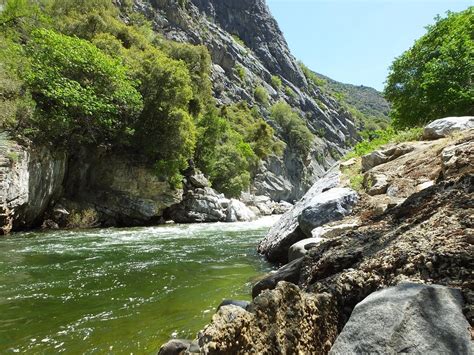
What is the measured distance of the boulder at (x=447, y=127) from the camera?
850 cm

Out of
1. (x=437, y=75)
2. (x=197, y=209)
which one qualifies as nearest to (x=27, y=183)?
(x=197, y=209)

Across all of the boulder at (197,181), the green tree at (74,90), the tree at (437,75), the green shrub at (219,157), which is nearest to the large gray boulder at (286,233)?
the tree at (437,75)

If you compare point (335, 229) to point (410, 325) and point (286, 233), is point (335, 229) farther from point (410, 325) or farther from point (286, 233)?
point (410, 325)

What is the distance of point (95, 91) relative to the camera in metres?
21.6

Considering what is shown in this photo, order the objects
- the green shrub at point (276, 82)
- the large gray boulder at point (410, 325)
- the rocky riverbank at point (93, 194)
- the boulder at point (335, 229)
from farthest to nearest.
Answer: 1. the green shrub at point (276, 82)
2. the rocky riverbank at point (93, 194)
3. the boulder at point (335, 229)
4. the large gray boulder at point (410, 325)

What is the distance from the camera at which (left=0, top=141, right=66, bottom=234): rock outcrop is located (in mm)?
14016

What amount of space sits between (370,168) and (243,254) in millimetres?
4497

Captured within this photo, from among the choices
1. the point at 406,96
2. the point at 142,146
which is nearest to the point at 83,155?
the point at 142,146

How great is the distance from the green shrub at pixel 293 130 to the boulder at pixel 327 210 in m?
66.9

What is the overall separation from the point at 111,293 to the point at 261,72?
92.1m

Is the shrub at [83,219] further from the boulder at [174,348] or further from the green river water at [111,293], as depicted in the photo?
the boulder at [174,348]

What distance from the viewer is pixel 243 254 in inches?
403

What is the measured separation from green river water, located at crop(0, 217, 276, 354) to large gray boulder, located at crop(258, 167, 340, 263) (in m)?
0.43

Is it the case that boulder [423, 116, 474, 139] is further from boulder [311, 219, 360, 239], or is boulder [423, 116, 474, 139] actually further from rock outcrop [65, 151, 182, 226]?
rock outcrop [65, 151, 182, 226]
